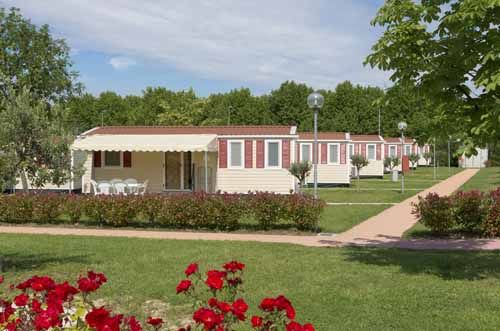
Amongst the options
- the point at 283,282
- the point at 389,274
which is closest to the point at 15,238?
the point at 283,282

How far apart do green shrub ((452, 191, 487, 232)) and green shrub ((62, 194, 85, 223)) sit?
874cm

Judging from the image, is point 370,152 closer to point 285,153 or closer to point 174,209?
point 285,153

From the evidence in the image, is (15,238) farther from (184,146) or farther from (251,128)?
(251,128)

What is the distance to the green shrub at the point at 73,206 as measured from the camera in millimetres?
13875

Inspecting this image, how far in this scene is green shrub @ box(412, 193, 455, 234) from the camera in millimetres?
11758

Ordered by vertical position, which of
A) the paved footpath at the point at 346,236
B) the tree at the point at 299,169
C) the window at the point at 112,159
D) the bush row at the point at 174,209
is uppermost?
the window at the point at 112,159

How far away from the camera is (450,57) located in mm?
7207

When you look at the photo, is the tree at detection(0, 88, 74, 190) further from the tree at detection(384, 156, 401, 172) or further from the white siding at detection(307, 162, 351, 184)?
the tree at detection(384, 156, 401, 172)

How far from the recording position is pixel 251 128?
23047mm

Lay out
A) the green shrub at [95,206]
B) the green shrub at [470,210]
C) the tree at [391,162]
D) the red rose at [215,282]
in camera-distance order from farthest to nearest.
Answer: the tree at [391,162]
the green shrub at [95,206]
the green shrub at [470,210]
the red rose at [215,282]

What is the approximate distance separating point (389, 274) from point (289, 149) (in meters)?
14.5

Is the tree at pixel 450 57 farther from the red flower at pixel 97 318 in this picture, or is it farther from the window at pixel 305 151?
the window at pixel 305 151

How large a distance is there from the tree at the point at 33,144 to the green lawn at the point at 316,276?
1434mm

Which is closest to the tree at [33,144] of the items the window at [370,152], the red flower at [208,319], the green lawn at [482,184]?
the red flower at [208,319]
